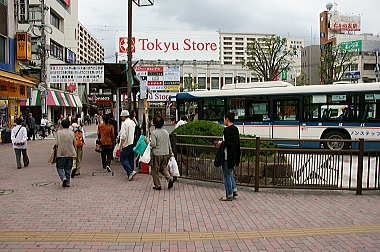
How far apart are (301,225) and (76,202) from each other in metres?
4.16

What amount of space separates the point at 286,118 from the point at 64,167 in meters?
10.1

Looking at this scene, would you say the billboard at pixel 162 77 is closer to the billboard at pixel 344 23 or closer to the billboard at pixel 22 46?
the billboard at pixel 22 46

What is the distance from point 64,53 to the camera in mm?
38500

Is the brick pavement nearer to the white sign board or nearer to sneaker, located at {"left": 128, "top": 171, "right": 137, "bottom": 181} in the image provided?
sneaker, located at {"left": 128, "top": 171, "right": 137, "bottom": 181}

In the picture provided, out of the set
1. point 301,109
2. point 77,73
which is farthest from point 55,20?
point 301,109

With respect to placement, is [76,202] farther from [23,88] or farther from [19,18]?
[19,18]

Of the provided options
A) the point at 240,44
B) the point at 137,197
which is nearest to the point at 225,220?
the point at 137,197

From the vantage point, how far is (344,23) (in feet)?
272

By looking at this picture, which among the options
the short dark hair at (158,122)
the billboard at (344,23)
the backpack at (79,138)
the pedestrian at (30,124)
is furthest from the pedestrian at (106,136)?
the billboard at (344,23)

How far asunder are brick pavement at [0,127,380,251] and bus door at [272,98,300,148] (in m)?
7.41

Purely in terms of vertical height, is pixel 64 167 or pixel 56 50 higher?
pixel 56 50

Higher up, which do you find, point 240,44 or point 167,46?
point 240,44

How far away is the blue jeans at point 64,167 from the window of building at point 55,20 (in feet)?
107

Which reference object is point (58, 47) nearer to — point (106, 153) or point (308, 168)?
point (106, 153)
